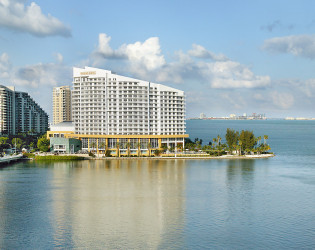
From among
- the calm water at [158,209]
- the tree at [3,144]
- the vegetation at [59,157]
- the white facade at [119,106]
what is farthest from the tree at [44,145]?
the calm water at [158,209]

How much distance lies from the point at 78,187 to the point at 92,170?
92.6 feet

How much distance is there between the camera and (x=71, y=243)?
4869cm

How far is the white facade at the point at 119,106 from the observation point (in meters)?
160

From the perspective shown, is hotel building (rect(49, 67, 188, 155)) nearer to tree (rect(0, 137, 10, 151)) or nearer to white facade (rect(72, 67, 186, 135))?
white facade (rect(72, 67, 186, 135))

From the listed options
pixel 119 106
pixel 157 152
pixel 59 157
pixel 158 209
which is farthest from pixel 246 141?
pixel 158 209

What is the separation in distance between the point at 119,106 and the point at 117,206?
95.6 m

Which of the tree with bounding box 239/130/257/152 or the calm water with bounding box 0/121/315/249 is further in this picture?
the tree with bounding box 239/130/257/152

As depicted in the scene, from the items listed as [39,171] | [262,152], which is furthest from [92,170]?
[262,152]

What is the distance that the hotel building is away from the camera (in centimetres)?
15888

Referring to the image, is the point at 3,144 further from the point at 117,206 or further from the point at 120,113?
the point at 117,206

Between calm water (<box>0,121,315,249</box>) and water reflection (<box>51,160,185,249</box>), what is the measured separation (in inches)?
5.1

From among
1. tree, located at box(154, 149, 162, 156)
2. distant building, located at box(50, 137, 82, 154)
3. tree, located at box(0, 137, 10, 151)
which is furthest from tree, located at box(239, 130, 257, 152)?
tree, located at box(0, 137, 10, 151)

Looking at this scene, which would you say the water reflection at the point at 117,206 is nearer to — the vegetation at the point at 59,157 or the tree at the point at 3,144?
the vegetation at the point at 59,157

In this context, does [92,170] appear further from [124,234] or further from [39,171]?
[124,234]
